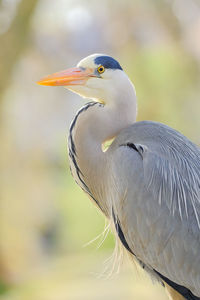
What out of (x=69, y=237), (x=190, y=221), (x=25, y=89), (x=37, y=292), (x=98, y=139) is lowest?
(x=69, y=237)

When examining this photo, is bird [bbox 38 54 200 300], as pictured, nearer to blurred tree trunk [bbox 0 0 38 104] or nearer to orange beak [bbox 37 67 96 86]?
orange beak [bbox 37 67 96 86]

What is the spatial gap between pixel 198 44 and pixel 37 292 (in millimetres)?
5186

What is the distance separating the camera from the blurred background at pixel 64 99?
→ 822cm

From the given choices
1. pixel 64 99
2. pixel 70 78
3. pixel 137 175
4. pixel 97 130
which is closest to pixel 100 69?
pixel 70 78

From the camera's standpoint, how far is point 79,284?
7.00m

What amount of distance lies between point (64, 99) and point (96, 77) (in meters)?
8.58

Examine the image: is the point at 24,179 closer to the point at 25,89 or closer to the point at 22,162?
the point at 22,162

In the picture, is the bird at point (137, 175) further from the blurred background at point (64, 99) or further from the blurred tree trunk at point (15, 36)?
the blurred background at point (64, 99)

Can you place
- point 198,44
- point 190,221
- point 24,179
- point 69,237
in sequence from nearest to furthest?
point 190,221
point 24,179
point 198,44
point 69,237

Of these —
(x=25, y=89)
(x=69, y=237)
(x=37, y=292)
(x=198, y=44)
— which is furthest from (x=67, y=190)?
(x=37, y=292)

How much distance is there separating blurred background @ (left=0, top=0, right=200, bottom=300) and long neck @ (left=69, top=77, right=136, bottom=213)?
469 cm

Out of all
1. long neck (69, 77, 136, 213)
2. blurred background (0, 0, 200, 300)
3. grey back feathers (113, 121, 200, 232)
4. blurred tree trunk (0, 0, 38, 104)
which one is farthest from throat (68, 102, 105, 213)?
blurred background (0, 0, 200, 300)

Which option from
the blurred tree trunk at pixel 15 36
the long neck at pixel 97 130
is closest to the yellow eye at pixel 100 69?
the long neck at pixel 97 130

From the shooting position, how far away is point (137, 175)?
247 cm
